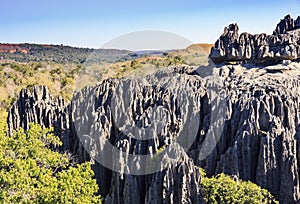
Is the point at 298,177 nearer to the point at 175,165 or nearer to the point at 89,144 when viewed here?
the point at 175,165

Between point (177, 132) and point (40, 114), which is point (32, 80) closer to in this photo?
point (40, 114)

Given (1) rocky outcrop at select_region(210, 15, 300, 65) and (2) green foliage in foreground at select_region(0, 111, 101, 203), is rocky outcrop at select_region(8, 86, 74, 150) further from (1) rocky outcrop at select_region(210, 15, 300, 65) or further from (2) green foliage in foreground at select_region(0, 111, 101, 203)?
(1) rocky outcrop at select_region(210, 15, 300, 65)

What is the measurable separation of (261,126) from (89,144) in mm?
9660

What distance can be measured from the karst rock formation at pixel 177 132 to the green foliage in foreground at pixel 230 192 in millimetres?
1187

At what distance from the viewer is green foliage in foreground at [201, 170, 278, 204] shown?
16.4 meters

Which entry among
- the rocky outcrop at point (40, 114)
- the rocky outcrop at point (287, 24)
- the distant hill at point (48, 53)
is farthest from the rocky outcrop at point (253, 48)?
the distant hill at point (48, 53)

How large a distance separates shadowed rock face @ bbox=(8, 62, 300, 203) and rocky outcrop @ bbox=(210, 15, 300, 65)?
21.4 ft

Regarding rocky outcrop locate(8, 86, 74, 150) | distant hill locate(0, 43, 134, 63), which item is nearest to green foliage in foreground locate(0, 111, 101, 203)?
rocky outcrop locate(8, 86, 74, 150)

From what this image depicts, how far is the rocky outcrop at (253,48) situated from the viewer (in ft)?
120

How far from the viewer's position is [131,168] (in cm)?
1812

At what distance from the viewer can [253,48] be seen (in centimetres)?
3825

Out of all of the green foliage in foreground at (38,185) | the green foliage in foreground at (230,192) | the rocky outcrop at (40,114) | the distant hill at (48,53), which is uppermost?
the distant hill at (48,53)

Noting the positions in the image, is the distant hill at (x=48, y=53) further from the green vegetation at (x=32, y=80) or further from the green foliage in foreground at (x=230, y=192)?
the green foliage in foreground at (x=230, y=192)

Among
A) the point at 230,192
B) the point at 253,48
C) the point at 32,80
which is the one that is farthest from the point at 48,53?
the point at 230,192
